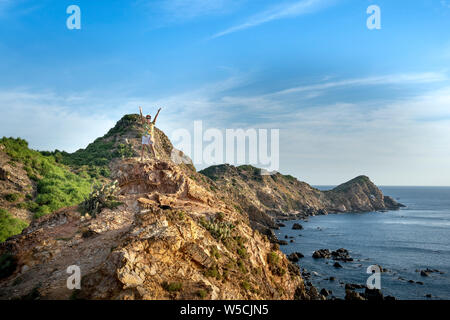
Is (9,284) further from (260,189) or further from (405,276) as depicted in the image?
(260,189)

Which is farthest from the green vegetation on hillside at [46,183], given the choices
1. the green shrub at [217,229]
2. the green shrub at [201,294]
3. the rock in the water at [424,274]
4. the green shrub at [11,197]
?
the rock in the water at [424,274]

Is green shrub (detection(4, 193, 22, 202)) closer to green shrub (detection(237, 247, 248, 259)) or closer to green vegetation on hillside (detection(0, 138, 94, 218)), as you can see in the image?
green vegetation on hillside (detection(0, 138, 94, 218))

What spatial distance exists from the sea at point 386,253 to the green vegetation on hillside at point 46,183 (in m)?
39.5

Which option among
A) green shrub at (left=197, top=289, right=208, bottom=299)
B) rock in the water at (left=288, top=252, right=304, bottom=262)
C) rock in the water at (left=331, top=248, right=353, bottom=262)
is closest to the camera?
green shrub at (left=197, top=289, right=208, bottom=299)

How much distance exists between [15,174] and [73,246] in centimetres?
3155

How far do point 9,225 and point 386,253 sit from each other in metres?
67.2

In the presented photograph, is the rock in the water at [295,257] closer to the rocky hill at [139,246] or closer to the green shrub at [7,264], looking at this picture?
the rocky hill at [139,246]

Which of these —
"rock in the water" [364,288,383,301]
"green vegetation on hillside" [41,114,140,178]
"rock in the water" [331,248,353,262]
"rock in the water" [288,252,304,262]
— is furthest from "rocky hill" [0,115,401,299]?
"rock in the water" [331,248,353,262]

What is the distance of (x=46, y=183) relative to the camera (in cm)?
4009

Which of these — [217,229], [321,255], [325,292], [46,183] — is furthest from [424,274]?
[46,183]

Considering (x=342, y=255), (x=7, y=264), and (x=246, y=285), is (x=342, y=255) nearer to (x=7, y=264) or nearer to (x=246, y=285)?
(x=246, y=285)

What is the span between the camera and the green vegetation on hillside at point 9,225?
26453 millimetres

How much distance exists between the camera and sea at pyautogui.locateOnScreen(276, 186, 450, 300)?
1585 inches

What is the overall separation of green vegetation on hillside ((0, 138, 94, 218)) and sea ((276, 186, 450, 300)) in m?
39.5
